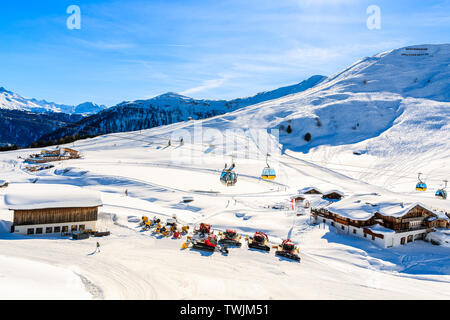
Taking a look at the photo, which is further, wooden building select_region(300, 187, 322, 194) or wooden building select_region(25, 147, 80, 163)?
wooden building select_region(25, 147, 80, 163)

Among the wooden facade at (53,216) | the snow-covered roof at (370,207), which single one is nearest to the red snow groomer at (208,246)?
the wooden facade at (53,216)

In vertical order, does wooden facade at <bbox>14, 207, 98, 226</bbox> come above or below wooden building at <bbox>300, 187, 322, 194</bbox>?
above

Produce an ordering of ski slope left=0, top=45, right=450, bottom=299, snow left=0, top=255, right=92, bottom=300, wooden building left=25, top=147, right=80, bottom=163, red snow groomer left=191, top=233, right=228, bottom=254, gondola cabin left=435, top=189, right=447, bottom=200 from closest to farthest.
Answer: snow left=0, top=255, right=92, bottom=300, ski slope left=0, top=45, right=450, bottom=299, red snow groomer left=191, top=233, right=228, bottom=254, gondola cabin left=435, top=189, right=447, bottom=200, wooden building left=25, top=147, right=80, bottom=163

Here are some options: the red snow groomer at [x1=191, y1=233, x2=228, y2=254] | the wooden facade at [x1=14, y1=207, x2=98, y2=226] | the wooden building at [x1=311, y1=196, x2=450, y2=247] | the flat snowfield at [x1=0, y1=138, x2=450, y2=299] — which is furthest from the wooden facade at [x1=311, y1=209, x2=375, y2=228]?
the wooden facade at [x1=14, y1=207, x2=98, y2=226]

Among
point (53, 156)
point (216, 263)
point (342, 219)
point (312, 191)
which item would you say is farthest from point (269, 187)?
point (53, 156)

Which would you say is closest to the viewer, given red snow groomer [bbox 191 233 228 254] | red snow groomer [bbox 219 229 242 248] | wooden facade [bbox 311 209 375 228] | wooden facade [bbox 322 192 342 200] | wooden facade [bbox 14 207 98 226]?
red snow groomer [bbox 191 233 228 254]

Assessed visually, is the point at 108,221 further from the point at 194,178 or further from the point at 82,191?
the point at 194,178

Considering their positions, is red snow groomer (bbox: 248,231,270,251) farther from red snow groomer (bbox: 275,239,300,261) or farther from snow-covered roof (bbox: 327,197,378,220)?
snow-covered roof (bbox: 327,197,378,220)
